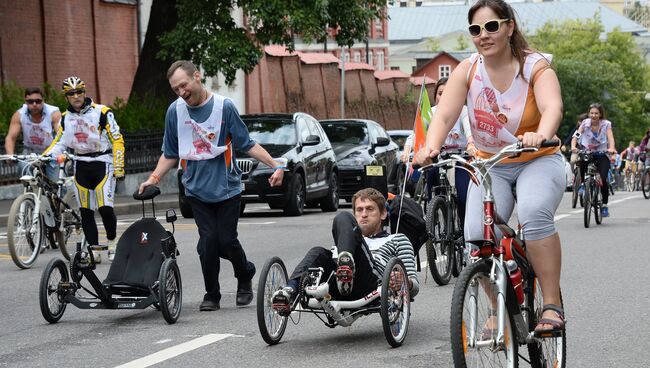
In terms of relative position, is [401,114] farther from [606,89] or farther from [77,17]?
[77,17]

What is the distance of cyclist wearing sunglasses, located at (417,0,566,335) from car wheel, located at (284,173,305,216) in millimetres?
15230

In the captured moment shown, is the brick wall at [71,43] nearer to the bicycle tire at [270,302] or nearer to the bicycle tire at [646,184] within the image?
the bicycle tire at [646,184]

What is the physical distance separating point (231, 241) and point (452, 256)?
2487mm

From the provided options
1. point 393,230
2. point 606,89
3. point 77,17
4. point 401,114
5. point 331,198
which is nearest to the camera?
point 393,230

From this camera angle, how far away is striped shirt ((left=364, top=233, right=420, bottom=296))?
27.8 ft

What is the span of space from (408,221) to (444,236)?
2228 millimetres

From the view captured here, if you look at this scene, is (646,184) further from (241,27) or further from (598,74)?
(598,74)

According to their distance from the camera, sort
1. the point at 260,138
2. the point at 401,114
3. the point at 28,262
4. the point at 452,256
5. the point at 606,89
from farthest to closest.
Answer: the point at 606,89 < the point at 401,114 < the point at 260,138 < the point at 28,262 < the point at 452,256

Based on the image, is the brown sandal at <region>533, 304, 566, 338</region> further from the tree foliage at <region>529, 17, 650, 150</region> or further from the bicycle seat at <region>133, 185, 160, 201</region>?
the tree foliage at <region>529, 17, 650, 150</region>

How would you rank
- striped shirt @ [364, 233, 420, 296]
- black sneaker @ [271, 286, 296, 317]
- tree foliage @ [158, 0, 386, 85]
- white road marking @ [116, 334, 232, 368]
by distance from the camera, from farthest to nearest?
tree foliage @ [158, 0, 386, 85]
striped shirt @ [364, 233, 420, 296]
black sneaker @ [271, 286, 296, 317]
white road marking @ [116, 334, 232, 368]

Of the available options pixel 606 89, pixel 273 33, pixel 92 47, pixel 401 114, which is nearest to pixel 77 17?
pixel 92 47

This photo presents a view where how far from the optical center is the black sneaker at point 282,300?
7.90 meters

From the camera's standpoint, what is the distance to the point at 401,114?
85.1 metres

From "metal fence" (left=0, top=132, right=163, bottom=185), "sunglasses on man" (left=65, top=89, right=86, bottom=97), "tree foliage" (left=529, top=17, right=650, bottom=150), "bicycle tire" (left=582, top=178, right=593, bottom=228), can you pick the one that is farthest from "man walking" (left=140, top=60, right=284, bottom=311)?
"tree foliage" (left=529, top=17, right=650, bottom=150)
